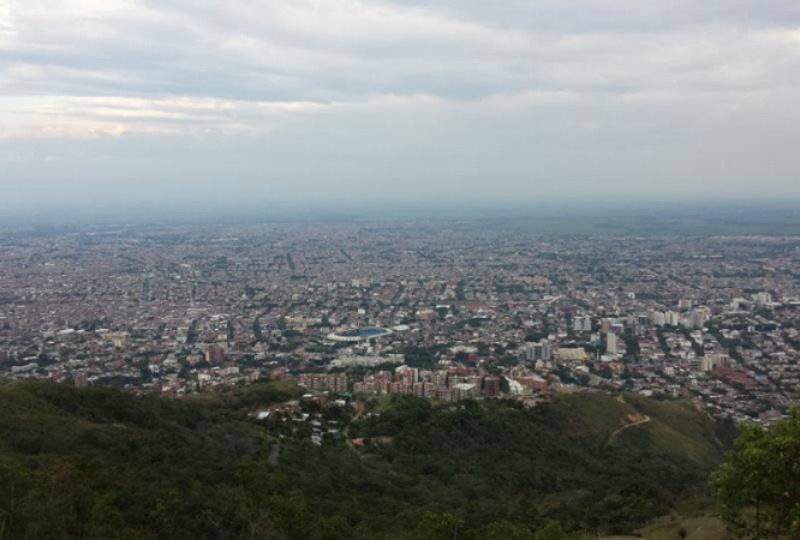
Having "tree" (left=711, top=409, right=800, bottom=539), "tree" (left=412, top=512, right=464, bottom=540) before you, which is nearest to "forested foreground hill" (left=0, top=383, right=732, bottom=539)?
"tree" (left=412, top=512, right=464, bottom=540)

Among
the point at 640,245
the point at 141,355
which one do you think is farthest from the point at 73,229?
the point at 640,245

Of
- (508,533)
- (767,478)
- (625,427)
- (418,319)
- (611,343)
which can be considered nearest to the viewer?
(767,478)

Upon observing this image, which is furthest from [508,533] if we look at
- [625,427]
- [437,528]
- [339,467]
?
[625,427]

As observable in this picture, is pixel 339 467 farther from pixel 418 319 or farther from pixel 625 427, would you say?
pixel 418 319

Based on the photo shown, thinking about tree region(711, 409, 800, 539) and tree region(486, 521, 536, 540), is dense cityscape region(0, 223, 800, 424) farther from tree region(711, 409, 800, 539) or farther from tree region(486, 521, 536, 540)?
tree region(711, 409, 800, 539)

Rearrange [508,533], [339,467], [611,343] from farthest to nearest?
[611,343] < [339,467] < [508,533]

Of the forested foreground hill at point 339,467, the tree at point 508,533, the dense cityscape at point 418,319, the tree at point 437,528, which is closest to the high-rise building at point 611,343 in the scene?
the dense cityscape at point 418,319
